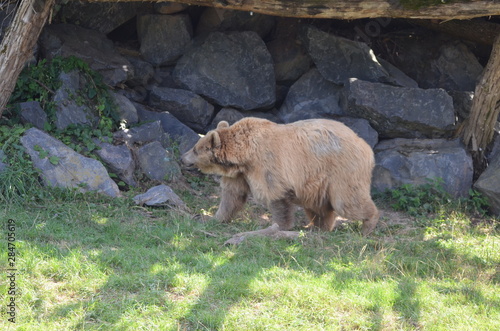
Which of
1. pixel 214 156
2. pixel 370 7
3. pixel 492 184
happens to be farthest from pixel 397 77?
pixel 214 156

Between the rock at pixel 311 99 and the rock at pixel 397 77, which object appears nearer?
the rock at pixel 397 77

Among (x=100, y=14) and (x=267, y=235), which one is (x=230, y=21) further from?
(x=267, y=235)

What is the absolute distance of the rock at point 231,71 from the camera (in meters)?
11.6

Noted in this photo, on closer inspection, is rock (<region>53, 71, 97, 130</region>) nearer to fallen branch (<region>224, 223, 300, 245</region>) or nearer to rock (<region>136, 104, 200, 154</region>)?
rock (<region>136, 104, 200, 154</region>)

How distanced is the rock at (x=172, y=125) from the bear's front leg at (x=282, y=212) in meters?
3.14

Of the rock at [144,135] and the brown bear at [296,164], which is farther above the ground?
the brown bear at [296,164]

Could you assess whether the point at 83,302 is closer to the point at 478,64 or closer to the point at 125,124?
the point at 125,124

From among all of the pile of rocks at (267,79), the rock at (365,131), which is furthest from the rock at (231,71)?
the rock at (365,131)

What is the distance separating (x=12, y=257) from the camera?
5.86 meters

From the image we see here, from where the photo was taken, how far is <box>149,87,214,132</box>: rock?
37.3ft

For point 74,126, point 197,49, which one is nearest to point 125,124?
point 74,126

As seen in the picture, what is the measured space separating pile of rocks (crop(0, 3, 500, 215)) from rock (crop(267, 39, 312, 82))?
0.07ft

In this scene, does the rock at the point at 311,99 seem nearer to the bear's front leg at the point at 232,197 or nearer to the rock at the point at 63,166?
the bear's front leg at the point at 232,197

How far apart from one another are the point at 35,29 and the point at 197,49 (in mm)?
3525
